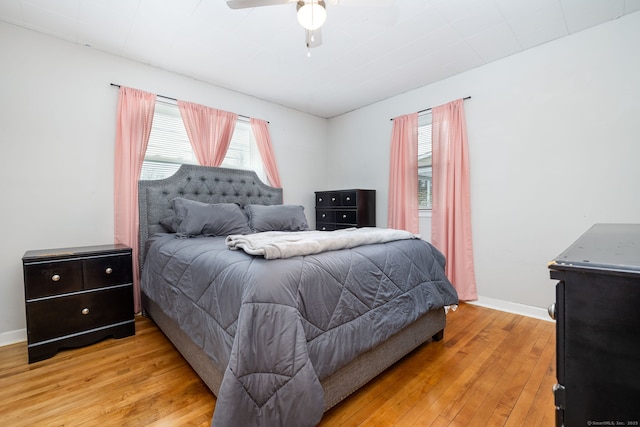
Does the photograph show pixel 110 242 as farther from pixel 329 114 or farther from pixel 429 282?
pixel 329 114

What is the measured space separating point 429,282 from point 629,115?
6.89ft

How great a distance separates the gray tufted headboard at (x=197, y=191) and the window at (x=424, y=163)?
188 cm

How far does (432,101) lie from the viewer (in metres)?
3.26

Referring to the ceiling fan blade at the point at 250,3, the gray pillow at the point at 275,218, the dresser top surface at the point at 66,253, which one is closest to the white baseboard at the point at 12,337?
the dresser top surface at the point at 66,253

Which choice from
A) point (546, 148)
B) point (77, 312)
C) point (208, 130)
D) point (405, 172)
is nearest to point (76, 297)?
point (77, 312)

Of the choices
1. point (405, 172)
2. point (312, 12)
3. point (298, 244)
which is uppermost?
point (312, 12)

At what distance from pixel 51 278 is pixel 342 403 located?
2.15 m

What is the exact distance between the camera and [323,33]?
2.33 meters

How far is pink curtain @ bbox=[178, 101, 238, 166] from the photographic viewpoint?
9.98 feet

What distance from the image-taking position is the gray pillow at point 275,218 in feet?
9.60

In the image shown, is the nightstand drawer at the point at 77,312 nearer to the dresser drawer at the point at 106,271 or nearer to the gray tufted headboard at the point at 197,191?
the dresser drawer at the point at 106,271

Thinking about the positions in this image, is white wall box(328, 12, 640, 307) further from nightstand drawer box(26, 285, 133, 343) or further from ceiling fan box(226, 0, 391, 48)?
nightstand drawer box(26, 285, 133, 343)

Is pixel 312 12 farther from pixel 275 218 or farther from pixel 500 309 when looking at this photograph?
pixel 500 309

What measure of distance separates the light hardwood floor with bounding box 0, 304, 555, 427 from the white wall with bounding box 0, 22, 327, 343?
0.81 meters
